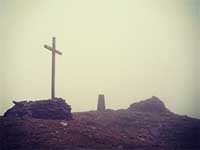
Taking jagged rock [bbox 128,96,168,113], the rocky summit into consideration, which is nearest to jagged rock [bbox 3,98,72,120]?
the rocky summit

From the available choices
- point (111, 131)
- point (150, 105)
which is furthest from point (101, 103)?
point (150, 105)

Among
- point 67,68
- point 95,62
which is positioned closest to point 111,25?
point 95,62

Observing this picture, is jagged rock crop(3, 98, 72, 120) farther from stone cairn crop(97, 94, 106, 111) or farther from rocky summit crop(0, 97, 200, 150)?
stone cairn crop(97, 94, 106, 111)

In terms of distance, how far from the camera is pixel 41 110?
221cm

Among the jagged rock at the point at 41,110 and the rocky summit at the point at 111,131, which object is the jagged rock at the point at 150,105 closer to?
the rocky summit at the point at 111,131

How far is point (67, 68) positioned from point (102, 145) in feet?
2.02

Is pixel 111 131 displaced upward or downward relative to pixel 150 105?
downward

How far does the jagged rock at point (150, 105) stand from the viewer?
7.81 ft

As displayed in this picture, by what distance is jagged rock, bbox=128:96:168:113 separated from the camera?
7.81 feet

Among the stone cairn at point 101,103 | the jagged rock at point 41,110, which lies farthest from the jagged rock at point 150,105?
the jagged rock at point 41,110

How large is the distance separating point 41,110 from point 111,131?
0.48 meters

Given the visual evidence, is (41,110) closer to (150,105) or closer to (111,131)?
(111,131)

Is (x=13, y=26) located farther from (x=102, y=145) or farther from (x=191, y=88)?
(x=191, y=88)

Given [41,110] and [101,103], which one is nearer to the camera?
[41,110]
